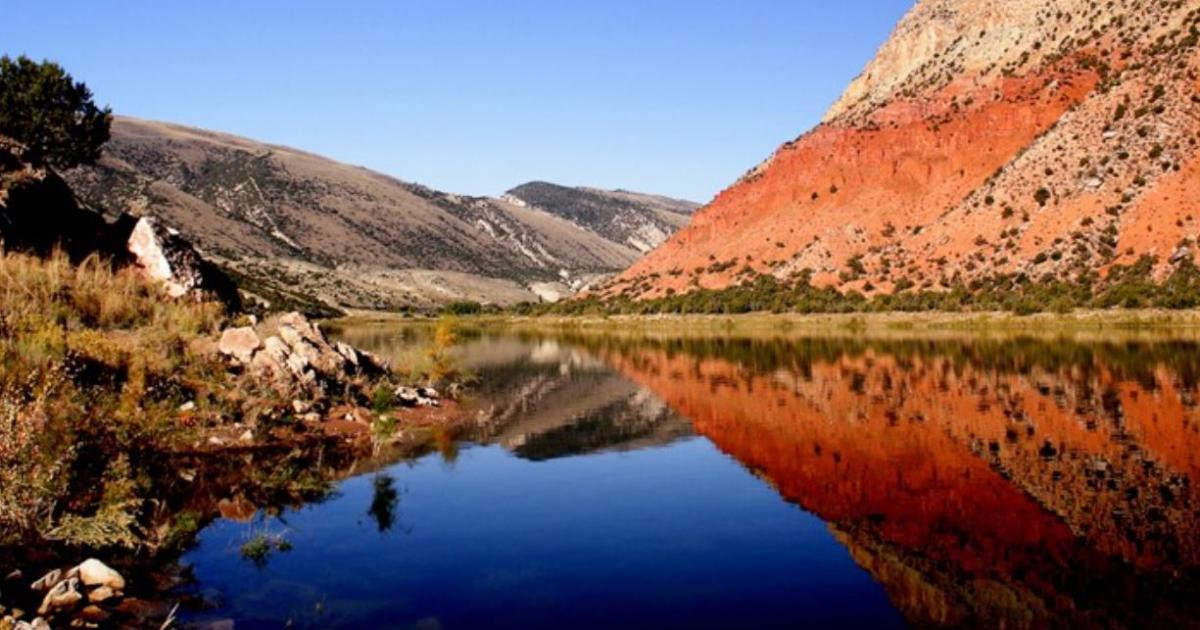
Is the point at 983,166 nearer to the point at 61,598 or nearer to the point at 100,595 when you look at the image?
the point at 100,595

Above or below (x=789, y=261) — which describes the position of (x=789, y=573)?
below

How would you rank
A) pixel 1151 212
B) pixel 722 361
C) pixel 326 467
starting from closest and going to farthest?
pixel 326 467 → pixel 722 361 → pixel 1151 212

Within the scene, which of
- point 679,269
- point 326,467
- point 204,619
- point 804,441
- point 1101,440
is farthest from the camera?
point 679,269

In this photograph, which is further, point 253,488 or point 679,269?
point 679,269

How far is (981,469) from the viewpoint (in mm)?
18531

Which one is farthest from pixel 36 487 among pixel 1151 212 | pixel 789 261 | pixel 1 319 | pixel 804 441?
pixel 789 261

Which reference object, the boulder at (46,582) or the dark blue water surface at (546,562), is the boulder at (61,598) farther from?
the dark blue water surface at (546,562)

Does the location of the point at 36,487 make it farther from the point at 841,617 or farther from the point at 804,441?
the point at 804,441

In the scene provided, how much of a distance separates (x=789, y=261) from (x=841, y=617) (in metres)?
98.9

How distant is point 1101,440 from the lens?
2103 cm

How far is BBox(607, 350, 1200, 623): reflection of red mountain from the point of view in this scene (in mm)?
12422

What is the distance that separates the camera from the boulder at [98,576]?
10500 mm

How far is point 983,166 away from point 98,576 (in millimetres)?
104121

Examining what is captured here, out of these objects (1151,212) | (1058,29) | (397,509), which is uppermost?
(1058,29)
